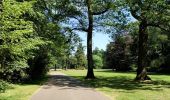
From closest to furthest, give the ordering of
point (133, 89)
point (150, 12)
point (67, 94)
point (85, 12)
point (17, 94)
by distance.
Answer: point (17, 94), point (67, 94), point (133, 89), point (150, 12), point (85, 12)

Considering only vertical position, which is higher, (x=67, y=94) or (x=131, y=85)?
(x=131, y=85)

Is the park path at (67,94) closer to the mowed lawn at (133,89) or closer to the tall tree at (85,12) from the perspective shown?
the mowed lawn at (133,89)

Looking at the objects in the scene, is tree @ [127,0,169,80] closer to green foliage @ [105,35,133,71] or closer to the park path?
the park path

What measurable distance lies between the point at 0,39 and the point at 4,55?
2.68 ft

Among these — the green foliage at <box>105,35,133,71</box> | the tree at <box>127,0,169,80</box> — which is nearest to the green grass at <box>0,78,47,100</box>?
the tree at <box>127,0,169,80</box>

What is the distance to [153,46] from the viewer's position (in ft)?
244

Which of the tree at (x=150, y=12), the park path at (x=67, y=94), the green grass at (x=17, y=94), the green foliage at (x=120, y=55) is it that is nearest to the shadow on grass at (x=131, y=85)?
the park path at (x=67, y=94)

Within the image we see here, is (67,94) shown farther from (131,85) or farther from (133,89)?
(131,85)

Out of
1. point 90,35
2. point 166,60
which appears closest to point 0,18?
point 90,35

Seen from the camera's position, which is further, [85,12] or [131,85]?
[85,12]

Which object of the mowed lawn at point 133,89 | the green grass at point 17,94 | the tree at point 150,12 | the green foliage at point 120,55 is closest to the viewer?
the green grass at point 17,94

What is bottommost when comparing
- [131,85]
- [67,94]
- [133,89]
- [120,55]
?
[67,94]

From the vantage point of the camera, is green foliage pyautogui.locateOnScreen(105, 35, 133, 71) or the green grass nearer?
the green grass

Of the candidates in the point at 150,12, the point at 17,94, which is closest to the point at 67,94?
the point at 17,94
